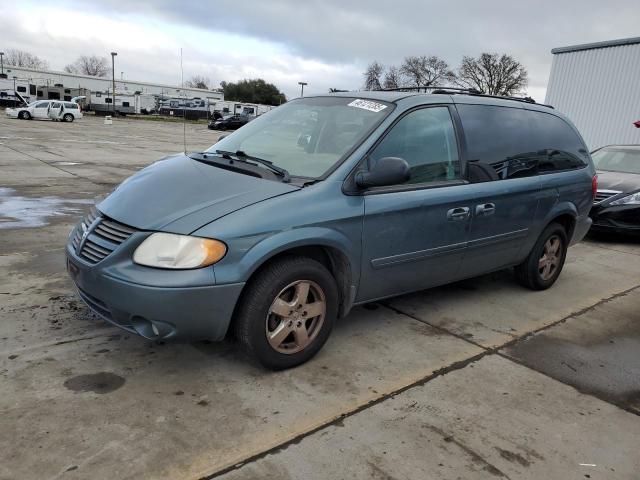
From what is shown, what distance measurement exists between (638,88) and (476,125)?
15.2 metres

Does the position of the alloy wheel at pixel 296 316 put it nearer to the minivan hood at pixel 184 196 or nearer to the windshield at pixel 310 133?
the minivan hood at pixel 184 196

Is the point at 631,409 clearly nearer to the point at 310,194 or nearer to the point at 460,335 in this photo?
the point at 460,335

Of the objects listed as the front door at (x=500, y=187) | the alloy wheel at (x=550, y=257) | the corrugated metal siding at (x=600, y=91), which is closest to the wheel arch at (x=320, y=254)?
the front door at (x=500, y=187)

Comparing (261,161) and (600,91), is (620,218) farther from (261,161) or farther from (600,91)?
(600,91)

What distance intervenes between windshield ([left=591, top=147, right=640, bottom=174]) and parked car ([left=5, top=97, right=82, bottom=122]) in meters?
37.4

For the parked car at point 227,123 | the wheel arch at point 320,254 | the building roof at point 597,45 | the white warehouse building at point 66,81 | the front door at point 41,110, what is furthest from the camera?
the white warehouse building at point 66,81

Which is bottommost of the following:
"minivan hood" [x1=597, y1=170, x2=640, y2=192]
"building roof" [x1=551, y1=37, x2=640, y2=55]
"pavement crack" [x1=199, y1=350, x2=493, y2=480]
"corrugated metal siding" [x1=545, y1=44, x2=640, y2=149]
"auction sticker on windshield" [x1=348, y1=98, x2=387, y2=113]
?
"pavement crack" [x1=199, y1=350, x2=493, y2=480]

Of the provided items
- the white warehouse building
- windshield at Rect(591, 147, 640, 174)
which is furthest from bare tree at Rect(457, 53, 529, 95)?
windshield at Rect(591, 147, 640, 174)

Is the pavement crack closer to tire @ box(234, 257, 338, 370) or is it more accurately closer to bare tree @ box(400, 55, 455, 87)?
tire @ box(234, 257, 338, 370)

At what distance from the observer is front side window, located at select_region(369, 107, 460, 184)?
11.8 ft

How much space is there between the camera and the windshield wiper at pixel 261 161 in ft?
11.0

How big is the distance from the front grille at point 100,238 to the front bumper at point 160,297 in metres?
0.06

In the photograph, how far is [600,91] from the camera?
17406 millimetres

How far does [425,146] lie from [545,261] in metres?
2.10
